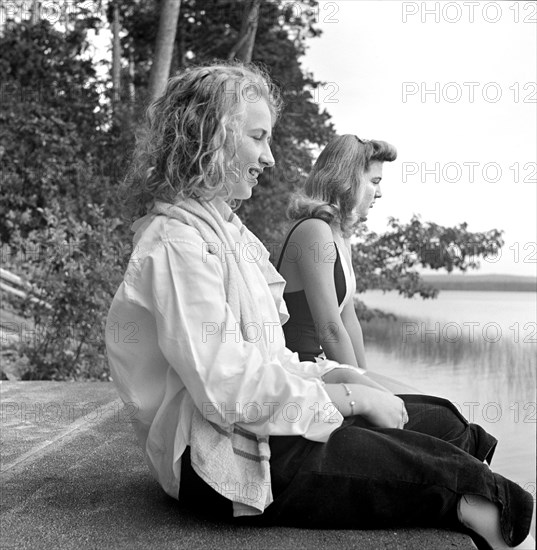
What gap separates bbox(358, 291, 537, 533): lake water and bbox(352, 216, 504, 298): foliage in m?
0.15

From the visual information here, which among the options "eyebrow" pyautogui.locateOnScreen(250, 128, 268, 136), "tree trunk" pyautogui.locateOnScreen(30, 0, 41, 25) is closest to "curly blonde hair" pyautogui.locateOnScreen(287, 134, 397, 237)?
"eyebrow" pyautogui.locateOnScreen(250, 128, 268, 136)

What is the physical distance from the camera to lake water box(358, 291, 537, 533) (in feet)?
14.6

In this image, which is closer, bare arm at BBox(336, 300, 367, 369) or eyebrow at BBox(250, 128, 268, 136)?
eyebrow at BBox(250, 128, 268, 136)

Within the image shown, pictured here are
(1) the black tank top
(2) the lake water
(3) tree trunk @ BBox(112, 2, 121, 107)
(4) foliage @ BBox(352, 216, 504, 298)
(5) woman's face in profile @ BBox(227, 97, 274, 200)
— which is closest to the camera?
(5) woman's face in profile @ BBox(227, 97, 274, 200)

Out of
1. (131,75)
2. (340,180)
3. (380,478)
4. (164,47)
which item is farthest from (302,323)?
(131,75)

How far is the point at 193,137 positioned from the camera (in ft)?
6.07

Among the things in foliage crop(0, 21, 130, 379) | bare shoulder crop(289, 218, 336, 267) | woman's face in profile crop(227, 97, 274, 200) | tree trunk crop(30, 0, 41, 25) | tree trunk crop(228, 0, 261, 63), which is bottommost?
bare shoulder crop(289, 218, 336, 267)

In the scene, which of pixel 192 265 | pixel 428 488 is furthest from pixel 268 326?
pixel 428 488

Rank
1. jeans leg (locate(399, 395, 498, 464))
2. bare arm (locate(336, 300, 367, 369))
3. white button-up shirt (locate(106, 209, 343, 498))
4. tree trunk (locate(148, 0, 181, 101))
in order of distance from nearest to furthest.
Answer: white button-up shirt (locate(106, 209, 343, 498)), jeans leg (locate(399, 395, 498, 464)), bare arm (locate(336, 300, 367, 369)), tree trunk (locate(148, 0, 181, 101))

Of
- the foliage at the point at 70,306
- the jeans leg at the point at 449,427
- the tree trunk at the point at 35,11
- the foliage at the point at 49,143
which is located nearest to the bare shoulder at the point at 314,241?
the jeans leg at the point at 449,427

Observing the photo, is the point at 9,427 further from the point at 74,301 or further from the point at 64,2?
the point at 64,2

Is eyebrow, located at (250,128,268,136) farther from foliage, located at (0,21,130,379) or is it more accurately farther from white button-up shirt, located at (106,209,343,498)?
foliage, located at (0,21,130,379)

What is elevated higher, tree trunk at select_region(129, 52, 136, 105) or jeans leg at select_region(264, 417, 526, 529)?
tree trunk at select_region(129, 52, 136, 105)

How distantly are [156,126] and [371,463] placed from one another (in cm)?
86
